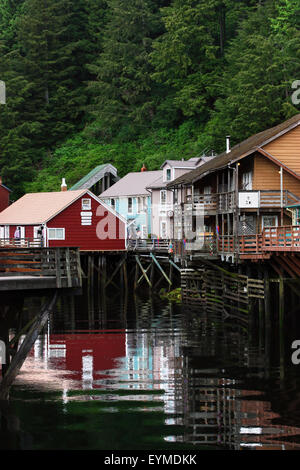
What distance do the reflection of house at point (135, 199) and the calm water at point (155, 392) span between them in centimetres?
3527

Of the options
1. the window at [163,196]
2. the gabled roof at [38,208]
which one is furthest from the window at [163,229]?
the gabled roof at [38,208]

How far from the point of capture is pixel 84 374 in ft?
77.7

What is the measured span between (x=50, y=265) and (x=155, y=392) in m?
5.06

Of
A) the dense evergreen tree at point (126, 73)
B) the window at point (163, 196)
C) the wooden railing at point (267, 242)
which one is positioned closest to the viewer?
the wooden railing at point (267, 242)

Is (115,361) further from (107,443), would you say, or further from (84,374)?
(107,443)

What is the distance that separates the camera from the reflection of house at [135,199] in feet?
228

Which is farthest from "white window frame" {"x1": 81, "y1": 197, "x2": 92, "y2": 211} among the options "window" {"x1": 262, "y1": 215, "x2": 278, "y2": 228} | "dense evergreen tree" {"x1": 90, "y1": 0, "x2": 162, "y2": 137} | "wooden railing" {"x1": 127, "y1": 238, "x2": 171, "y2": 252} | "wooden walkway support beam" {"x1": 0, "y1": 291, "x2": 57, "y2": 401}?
"wooden walkway support beam" {"x1": 0, "y1": 291, "x2": 57, "y2": 401}

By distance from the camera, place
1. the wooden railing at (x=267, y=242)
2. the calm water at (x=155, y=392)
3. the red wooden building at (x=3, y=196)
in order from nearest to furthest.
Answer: the calm water at (x=155, y=392), the wooden railing at (x=267, y=242), the red wooden building at (x=3, y=196)

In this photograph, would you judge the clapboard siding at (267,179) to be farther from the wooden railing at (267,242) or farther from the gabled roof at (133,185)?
the gabled roof at (133,185)

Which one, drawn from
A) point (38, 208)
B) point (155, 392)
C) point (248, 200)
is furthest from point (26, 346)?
point (38, 208)

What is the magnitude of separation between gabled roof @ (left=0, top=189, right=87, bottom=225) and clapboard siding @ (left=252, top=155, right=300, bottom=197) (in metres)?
22.8

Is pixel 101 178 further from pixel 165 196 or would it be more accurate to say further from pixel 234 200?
pixel 234 200

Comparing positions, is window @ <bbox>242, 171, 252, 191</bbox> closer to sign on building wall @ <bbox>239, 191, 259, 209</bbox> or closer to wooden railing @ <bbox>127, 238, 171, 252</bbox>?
sign on building wall @ <bbox>239, 191, 259, 209</bbox>

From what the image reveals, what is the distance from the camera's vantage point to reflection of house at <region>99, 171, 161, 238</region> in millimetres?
69375
